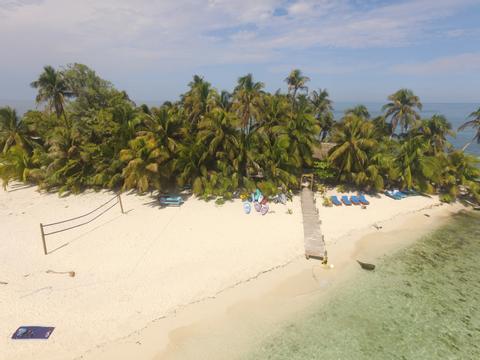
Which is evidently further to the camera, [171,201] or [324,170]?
[324,170]

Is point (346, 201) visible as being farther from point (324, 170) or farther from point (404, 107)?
point (404, 107)

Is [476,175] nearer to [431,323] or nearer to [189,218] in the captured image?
[431,323]

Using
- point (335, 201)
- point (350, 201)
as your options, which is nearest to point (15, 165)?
point (335, 201)

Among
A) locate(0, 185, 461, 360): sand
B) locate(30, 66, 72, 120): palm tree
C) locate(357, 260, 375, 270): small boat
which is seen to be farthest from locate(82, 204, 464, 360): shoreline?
locate(30, 66, 72, 120): palm tree

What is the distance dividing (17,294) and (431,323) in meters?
16.6

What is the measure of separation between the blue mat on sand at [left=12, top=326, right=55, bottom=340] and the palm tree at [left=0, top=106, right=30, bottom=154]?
59.9 ft

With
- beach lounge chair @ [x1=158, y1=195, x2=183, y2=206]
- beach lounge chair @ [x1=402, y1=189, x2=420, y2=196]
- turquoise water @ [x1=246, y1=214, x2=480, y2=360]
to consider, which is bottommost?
turquoise water @ [x1=246, y1=214, x2=480, y2=360]

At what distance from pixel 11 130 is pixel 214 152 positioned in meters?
17.5

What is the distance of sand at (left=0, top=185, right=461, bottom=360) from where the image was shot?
326 inches

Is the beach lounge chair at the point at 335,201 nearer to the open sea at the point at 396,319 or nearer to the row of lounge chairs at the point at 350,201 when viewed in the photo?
the row of lounge chairs at the point at 350,201

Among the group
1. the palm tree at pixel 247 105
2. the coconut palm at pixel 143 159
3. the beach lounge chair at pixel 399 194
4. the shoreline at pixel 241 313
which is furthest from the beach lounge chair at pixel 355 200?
the coconut palm at pixel 143 159

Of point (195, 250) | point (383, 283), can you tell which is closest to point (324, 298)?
point (383, 283)

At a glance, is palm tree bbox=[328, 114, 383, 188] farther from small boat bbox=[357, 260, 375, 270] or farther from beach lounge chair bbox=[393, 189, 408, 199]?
small boat bbox=[357, 260, 375, 270]

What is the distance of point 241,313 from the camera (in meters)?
9.21
